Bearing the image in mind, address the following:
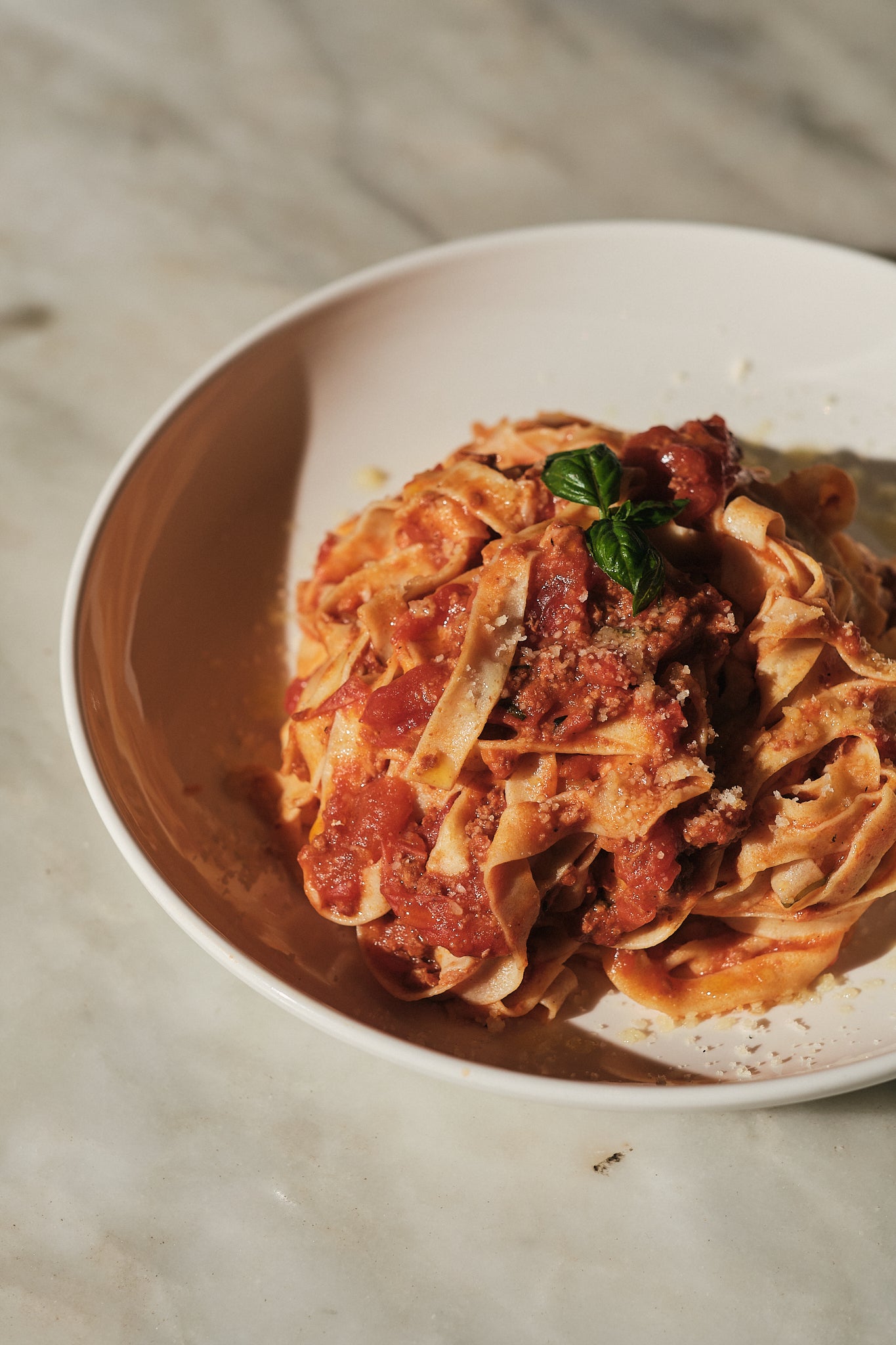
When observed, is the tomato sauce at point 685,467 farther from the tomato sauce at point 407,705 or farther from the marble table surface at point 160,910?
the marble table surface at point 160,910

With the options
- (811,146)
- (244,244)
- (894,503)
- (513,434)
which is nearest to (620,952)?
(513,434)

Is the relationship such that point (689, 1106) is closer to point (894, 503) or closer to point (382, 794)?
point (382, 794)

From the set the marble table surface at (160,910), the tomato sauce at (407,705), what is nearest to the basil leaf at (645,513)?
the tomato sauce at (407,705)

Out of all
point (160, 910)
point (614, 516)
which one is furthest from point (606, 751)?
point (160, 910)

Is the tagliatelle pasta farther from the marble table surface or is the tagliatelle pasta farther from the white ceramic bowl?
the marble table surface

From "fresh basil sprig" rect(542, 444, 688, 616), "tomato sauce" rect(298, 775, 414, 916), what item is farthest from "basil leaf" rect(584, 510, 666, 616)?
"tomato sauce" rect(298, 775, 414, 916)

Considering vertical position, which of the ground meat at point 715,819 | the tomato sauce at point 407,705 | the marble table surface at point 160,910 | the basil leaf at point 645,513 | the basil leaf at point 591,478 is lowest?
the marble table surface at point 160,910
